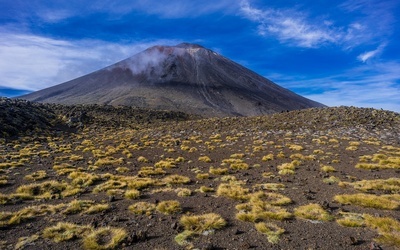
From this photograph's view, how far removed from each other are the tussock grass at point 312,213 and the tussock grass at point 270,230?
5.09ft

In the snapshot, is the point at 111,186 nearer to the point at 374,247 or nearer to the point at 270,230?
the point at 270,230

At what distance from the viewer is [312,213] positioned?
31.2 ft

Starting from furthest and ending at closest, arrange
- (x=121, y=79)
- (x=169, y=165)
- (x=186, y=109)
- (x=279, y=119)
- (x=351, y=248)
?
(x=121, y=79), (x=186, y=109), (x=279, y=119), (x=169, y=165), (x=351, y=248)

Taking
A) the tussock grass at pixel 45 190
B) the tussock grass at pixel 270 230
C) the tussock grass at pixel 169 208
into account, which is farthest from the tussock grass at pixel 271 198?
the tussock grass at pixel 45 190

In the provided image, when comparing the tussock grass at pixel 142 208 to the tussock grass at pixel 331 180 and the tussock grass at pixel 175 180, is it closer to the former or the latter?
the tussock grass at pixel 175 180

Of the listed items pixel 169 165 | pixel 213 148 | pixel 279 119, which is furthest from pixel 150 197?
pixel 279 119

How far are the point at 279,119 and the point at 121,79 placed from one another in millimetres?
165976

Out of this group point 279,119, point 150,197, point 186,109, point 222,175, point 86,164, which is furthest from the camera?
point 186,109

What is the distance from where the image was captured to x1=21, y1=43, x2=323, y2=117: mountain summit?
13650 cm

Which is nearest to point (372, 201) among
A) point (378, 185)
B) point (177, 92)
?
point (378, 185)

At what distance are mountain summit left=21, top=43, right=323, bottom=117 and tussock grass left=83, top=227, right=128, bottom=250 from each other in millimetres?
116112

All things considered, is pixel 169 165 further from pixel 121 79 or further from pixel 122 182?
pixel 121 79

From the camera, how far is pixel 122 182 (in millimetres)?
14734

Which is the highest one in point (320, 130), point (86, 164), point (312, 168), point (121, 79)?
point (121, 79)
